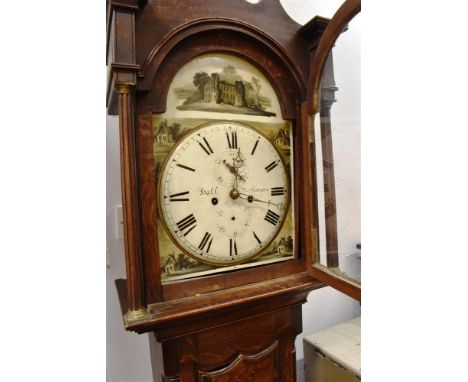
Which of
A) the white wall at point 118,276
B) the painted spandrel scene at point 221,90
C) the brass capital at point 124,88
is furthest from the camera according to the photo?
the white wall at point 118,276

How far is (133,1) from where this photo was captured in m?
0.63

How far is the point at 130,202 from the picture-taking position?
2.09 ft

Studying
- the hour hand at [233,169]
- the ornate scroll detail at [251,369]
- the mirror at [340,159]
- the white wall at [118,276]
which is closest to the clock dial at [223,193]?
the hour hand at [233,169]

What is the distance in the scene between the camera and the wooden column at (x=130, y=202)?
24.8 inches

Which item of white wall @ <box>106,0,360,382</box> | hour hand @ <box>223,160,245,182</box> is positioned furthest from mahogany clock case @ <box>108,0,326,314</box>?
white wall @ <box>106,0,360,382</box>

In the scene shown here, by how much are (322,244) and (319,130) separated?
11.7 inches

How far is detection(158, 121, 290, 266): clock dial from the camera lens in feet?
2.34

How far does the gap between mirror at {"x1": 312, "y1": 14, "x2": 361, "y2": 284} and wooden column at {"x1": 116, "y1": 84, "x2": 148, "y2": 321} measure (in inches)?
17.8

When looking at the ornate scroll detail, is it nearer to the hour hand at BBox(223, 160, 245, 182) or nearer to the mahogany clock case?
the mahogany clock case

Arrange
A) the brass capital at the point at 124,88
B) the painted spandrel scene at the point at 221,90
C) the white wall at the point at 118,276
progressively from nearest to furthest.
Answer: the brass capital at the point at 124,88 → the painted spandrel scene at the point at 221,90 → the white wall at the point at 118,276

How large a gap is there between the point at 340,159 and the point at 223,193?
29 centimetres

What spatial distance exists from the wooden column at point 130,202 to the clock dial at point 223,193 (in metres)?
0.08

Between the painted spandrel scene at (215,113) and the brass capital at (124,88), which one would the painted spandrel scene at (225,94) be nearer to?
the painted spandrel scene at (215,113)

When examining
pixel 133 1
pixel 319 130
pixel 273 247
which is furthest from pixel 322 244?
pixel 133 1
